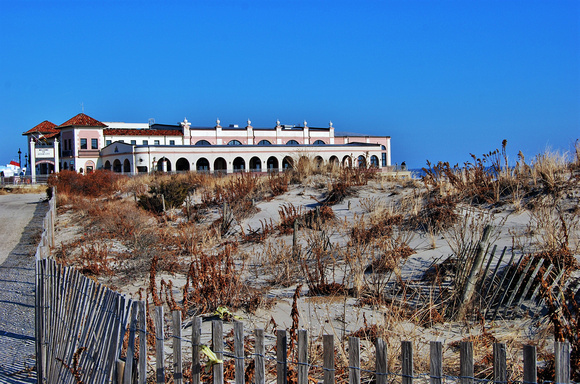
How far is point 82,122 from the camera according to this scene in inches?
2406

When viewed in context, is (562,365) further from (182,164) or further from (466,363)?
(182,164)

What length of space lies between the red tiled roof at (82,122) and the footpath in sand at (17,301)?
44.5 meters

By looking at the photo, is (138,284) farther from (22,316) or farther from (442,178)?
(442,178)

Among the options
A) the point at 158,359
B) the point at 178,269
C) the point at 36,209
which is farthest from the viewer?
the point at 36,209

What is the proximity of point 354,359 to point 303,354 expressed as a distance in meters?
0.30

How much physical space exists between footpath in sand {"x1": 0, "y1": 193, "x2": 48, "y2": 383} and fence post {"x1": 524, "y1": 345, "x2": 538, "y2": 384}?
5083 millimetres

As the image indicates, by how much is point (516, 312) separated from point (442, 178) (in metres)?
8.81

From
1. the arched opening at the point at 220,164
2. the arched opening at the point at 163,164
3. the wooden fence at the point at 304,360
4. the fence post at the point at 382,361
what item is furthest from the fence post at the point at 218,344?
the arched opening at the point at 220,164

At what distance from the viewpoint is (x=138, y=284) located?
27.7ft

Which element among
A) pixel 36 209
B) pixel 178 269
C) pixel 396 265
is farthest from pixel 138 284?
pixel 36 209

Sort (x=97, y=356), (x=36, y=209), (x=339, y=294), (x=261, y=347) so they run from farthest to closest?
1. (x=36, y=209)
2. (x=339, y=294)
3. (x=97, y=356)
4. (x=261, y=347)

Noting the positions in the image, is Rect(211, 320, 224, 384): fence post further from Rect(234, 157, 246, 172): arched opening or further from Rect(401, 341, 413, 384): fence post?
Rect(234, 157, 246, 172): arched opening

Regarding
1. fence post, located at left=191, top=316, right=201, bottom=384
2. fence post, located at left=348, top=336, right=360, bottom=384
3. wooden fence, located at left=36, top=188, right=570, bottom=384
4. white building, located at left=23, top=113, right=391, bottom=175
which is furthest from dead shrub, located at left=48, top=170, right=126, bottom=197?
fence post, located at left=348, top=336, right=360, bottom=384

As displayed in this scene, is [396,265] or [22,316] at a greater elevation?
[396,265]
